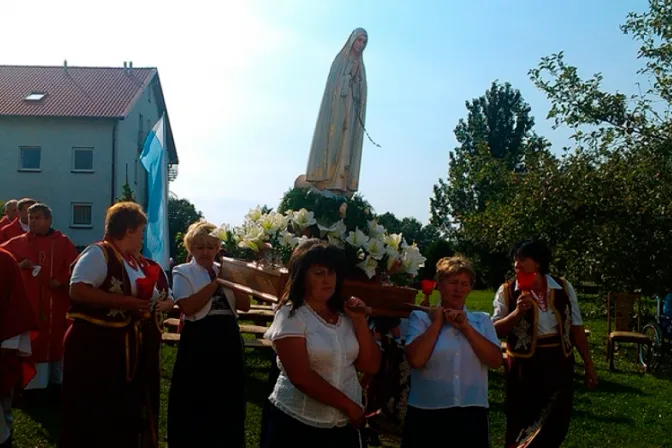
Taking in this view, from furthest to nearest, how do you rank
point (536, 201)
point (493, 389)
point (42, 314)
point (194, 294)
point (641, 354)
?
1. point (536, 201)
2. point (641, 354)
3. point (493, 389)
4. point (42, 314)
5. point (194, 294)

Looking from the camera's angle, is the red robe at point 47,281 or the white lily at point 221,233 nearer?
Result: the white lily at point 221,233

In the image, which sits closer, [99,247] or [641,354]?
[99,247]

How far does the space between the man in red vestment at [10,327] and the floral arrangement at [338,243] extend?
1.45m

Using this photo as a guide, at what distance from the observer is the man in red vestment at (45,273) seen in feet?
23.5

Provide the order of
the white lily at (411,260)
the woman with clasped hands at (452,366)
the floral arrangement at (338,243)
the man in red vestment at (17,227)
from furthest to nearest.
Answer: the man in red vestment at (17,227)
the white lily at (411,260)
the floral arrangement at (338,243)
the woman with clasped hands at (452,366)

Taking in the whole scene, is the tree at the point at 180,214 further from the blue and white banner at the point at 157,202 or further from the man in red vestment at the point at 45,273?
the man in red vestment at the point at 45,273

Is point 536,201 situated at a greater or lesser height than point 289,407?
greater

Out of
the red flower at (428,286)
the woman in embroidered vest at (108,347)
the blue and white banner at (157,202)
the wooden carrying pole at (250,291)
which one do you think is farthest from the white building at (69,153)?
the red flower at (428,286)

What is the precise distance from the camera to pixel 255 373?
9.76 meters

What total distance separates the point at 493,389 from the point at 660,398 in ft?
7.05

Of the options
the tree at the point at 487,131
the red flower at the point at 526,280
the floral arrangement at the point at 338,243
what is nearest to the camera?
the floral arrangement at the point at 338,243

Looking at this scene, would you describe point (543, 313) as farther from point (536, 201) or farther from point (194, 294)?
point (536, 201)

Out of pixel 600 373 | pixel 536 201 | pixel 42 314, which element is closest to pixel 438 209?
pixel 536 201

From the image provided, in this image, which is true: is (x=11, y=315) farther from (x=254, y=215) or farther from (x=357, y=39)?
(x=357, y=39)
